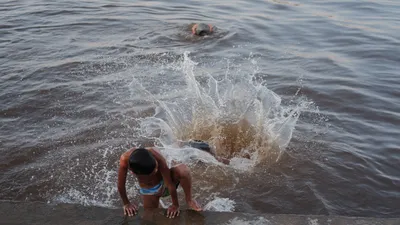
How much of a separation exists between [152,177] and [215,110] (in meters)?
2.67

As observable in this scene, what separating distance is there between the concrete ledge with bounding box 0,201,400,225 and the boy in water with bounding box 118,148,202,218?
10 centimetres

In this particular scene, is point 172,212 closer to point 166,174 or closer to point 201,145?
point 166,174

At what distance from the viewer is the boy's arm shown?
3787mm

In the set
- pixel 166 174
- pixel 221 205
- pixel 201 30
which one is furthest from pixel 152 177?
pixel 201 30

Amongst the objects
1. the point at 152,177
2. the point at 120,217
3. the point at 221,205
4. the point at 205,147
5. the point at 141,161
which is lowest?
the point at 221,205

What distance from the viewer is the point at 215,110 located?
6.36 meters

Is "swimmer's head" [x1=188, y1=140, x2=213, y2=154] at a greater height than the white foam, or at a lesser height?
greater

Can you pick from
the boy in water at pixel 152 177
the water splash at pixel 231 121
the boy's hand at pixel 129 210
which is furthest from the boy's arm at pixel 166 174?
the water splash at pixel 231 121

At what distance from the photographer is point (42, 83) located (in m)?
7.77

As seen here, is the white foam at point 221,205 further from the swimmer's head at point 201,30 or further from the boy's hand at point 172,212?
the swimmer's head at point 201,30

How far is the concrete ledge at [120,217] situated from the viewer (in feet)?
12.1

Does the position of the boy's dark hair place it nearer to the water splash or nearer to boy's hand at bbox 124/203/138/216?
boy's hand at bbox 124/203/138/216

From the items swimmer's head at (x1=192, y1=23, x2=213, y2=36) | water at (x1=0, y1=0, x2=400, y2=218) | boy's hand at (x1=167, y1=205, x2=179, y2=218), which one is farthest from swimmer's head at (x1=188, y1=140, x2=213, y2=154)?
swimmer's head at (x1=192, y1=23, x2=213, y2=36)

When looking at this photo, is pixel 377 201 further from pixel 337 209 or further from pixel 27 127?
pixel 27 127
